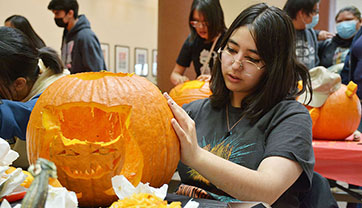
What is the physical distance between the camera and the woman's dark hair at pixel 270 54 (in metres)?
0.99

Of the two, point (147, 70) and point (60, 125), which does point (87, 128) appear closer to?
point (60, 125)

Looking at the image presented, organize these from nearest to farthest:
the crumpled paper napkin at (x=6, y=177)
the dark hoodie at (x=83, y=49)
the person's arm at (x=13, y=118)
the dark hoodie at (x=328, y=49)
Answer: the crumpled paper napkin at (x=6, y=177) → the person's arm at (x=13, y=118) → the dark hoodie at (x=83, y=49) → the dark hoodie at (x=328, y=49)

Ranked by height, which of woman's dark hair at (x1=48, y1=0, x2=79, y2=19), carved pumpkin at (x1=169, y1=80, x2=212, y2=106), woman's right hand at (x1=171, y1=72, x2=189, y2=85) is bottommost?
woman's right hand at (x1=171, y1=72, x2=189, y2=85)

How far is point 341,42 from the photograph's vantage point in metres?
2.94

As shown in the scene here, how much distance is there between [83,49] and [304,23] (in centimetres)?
158

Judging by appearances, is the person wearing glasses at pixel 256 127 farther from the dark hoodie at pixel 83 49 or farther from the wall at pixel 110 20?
the wall at pixel 110 20

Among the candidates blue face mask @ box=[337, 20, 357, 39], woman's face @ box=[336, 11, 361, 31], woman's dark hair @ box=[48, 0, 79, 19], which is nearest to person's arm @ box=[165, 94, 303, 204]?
woman's dark hair @ box=[48, 0, 79, 19]

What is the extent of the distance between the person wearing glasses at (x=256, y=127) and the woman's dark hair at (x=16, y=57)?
664mm

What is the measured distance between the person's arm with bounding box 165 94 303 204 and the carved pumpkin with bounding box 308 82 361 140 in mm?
1020

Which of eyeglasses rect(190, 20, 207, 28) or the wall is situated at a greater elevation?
eyeglasses rect(190, 20, 207, 28)

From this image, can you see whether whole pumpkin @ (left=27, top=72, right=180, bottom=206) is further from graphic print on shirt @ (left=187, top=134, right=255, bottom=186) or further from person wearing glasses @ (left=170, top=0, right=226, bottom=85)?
person wearing glasses @ (left=170, top=0, right=226, bottom=85)

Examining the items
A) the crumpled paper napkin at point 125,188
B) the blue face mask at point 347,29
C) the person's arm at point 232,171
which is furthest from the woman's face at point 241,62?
the blue face mask at point 347,29

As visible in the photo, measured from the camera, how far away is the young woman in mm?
844

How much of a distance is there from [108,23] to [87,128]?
4444mm
